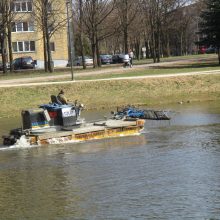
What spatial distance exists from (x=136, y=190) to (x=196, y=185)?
5.28ft

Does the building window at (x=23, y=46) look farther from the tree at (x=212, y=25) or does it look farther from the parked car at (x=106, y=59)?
the tree at (x=212, y=25)

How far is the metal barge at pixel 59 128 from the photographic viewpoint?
83.7 ft

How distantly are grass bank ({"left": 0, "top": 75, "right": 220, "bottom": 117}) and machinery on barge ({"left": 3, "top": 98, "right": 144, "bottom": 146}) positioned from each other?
15207mm

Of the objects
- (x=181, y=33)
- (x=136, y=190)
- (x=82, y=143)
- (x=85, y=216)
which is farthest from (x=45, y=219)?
(x=181, y=33)

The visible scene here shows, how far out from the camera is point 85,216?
13.9 m

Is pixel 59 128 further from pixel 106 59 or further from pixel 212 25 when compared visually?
pixel 106 59

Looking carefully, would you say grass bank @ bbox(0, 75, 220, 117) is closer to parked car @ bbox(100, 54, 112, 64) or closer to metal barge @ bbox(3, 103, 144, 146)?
metal barge @ bbox(3, 103, 144, 146)

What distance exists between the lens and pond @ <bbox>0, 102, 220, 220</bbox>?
47.0 feet

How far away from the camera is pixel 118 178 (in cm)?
1772

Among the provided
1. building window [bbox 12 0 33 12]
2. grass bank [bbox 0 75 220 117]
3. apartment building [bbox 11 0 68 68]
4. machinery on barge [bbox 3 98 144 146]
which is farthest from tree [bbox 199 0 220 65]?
apartment building [bbox 11 0 68 68]

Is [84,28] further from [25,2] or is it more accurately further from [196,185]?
[196,185]

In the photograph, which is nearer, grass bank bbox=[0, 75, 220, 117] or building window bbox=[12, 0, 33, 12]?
grass bank bbox=[0, 75, 220, 117]

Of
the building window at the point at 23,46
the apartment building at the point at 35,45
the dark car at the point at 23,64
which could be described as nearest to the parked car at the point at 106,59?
the apartment building at the point at 35,45

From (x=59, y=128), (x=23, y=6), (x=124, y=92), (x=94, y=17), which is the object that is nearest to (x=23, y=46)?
(x=23, y=6)
